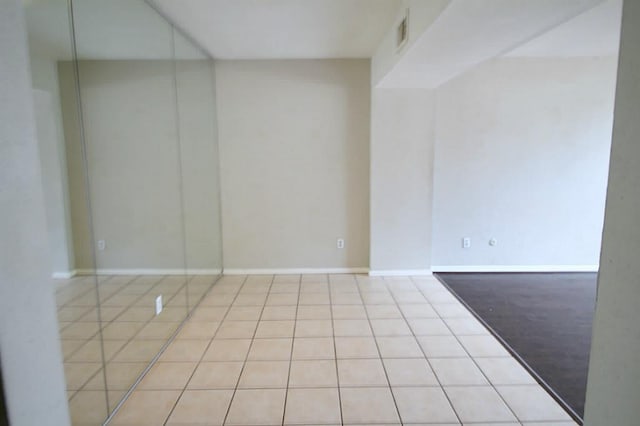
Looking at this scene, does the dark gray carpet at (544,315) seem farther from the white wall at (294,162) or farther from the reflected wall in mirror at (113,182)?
the reflected wall in mirror at (113,182)

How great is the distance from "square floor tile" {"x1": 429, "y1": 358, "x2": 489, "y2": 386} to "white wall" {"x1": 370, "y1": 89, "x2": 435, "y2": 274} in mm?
1776

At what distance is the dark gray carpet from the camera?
7.69 ft

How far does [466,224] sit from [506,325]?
1578 millimetres

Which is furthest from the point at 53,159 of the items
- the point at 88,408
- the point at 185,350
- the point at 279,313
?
the point at 279,313

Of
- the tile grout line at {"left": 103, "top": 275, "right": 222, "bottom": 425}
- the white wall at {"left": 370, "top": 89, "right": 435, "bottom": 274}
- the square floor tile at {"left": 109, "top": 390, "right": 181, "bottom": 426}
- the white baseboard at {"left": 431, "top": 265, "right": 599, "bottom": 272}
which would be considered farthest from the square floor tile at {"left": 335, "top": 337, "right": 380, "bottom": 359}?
the white baseboard at {"left": 431, "top": 265, "right": 599, "bottom": 272}

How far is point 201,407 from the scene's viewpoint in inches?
80.1

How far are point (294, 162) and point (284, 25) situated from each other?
156 cm

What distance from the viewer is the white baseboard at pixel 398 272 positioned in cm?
420

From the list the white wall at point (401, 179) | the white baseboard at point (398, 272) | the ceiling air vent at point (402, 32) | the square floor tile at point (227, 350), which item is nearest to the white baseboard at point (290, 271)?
the white baseboard at point (398, 272)

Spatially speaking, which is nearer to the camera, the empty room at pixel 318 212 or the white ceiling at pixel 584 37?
the empty room at pixel 318 212

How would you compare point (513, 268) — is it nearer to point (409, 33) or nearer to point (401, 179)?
point (401, 179)

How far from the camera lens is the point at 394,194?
13.3 ft

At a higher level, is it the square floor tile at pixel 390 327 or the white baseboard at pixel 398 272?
the white baseboard at pixel 398 272

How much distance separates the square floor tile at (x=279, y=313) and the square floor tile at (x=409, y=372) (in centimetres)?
107
